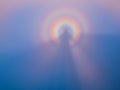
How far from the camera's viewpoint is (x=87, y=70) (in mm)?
2152

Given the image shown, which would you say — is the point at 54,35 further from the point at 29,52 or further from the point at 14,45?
the point at 14,45

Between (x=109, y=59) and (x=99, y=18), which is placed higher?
(x=99, y=18)

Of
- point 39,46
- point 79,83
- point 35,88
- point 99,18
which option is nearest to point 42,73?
point 35,88

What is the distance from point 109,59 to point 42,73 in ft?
2.91

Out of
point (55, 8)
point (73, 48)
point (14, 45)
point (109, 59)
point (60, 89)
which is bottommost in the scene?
point (60, 89)

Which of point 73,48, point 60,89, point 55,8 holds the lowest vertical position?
point 60,89

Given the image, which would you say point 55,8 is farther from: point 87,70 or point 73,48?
point 87,70

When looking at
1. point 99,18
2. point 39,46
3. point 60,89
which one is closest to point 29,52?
point 39,46

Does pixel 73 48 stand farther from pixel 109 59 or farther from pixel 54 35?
pixel 109 59

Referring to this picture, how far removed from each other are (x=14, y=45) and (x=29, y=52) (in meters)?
0.21

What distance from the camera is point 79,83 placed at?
2133 millimetres

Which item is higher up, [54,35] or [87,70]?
[54,35]

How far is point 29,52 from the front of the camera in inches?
83.0

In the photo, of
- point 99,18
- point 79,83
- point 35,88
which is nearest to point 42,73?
point 35,88
